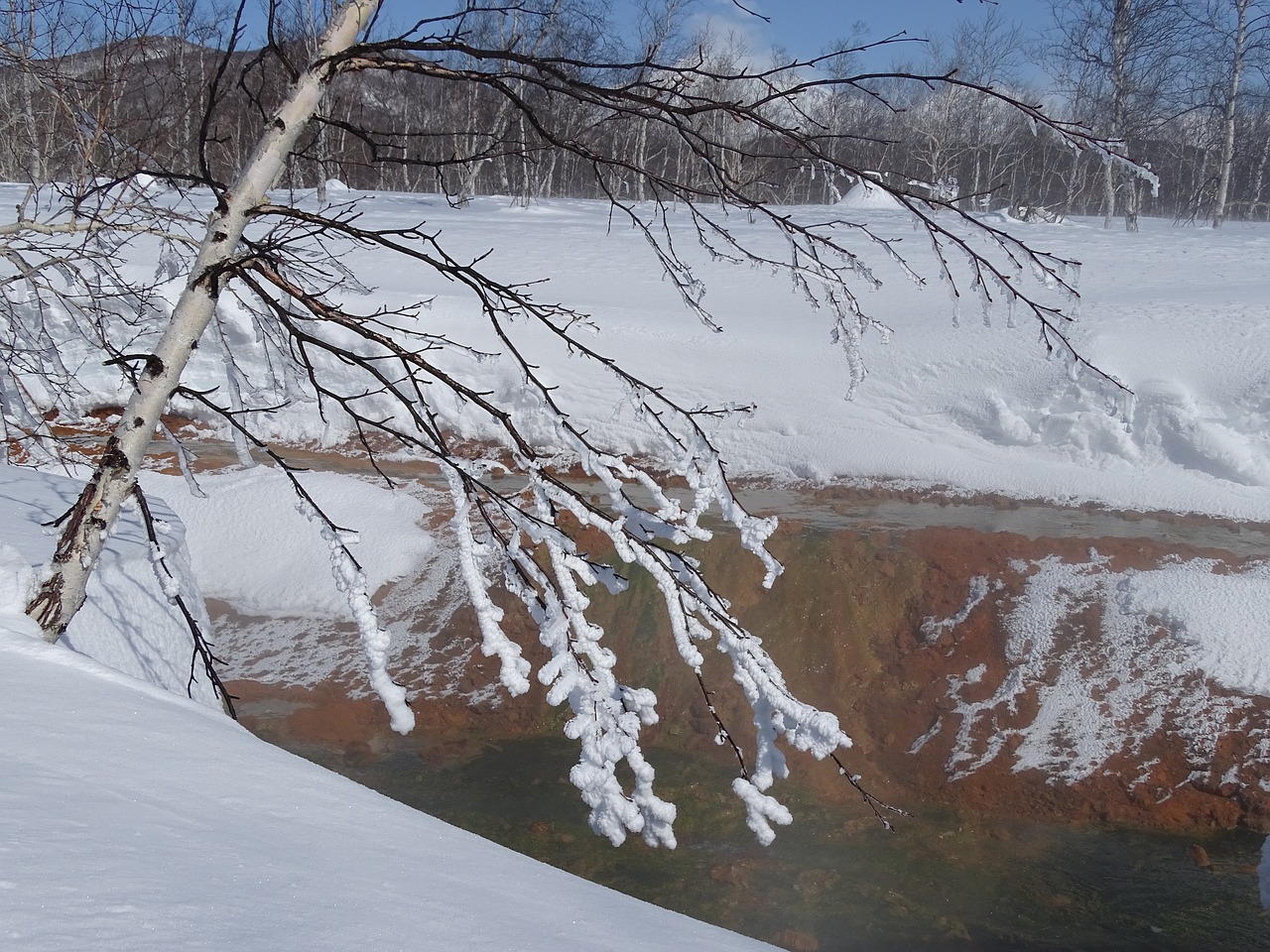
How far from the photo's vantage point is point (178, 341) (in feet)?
6.93

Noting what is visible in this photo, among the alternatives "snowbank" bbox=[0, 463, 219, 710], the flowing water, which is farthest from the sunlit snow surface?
"snowbank" bbox=[0, 463, 219, 710]

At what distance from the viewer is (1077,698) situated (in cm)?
611

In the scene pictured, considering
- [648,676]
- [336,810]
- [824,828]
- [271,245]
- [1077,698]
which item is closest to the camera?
[336,810]

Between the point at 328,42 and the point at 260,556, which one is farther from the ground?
the point at 328,42

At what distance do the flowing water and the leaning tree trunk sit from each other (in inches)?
142

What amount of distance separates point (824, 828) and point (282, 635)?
4093 mm

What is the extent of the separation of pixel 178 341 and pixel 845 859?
4572 mm

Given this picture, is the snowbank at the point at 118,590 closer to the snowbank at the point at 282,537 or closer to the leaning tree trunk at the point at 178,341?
the leaning tree trunk at the point at 178,341

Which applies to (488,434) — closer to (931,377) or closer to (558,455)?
(931,377)

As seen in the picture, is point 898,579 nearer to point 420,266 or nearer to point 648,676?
point 648,676

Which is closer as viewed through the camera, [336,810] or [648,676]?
[336,810]

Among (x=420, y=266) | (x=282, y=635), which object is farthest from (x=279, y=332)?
(x=420, y=266)

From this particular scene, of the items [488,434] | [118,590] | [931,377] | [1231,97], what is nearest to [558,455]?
[118,590]

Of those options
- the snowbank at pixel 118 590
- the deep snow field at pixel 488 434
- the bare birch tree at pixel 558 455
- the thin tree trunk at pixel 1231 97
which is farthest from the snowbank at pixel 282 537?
the thin tree trunk at pixel 1231 97
